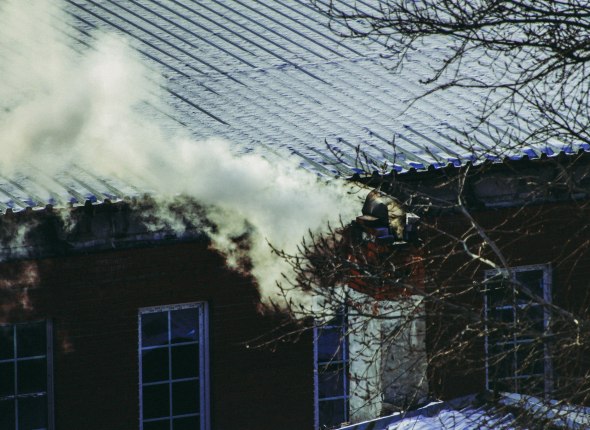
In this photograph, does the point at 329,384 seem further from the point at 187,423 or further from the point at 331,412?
the point at 187,423

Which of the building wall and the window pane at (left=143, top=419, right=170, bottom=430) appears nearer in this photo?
the building wall

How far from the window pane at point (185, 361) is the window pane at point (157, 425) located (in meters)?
0.50

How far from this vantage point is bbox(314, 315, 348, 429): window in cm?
1384

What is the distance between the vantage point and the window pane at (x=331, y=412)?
45.9ft

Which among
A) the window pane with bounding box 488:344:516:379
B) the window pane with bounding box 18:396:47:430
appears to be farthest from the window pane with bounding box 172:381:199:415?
the window pane with bounding box 488:344:516:379

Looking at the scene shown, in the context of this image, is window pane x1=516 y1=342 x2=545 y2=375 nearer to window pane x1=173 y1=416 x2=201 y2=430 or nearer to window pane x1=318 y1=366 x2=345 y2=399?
window pane x1=318 y1=366 x2=345 y2=399

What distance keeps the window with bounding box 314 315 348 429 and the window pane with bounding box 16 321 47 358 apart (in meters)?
2.89

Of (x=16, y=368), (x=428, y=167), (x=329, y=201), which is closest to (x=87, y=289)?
(x=16, y=368)

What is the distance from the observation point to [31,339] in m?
12.9

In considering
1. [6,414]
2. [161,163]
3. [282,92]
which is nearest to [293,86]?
[282,92]

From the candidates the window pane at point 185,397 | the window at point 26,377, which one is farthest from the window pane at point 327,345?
the window at point 26,377

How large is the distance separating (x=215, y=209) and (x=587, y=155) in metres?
3.99

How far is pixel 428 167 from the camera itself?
42.2 ft

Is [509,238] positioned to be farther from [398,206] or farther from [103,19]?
[103,19]
